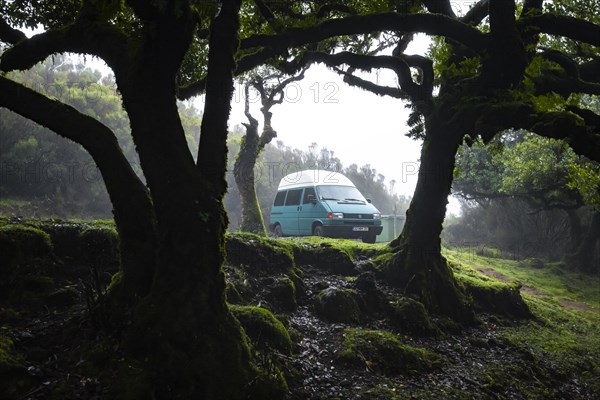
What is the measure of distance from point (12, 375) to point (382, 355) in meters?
4.30

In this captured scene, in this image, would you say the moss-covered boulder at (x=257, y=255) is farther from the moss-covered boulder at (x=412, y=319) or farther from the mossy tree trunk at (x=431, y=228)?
the mossy tree trunk at (x=431, y=228)

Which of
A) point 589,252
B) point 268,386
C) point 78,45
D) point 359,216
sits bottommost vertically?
point 268,386

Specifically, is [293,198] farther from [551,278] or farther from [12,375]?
[12,375]

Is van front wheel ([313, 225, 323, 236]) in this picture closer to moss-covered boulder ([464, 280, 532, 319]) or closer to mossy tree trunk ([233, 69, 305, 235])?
mossy tree trunk ([233, 69, 305, 235])

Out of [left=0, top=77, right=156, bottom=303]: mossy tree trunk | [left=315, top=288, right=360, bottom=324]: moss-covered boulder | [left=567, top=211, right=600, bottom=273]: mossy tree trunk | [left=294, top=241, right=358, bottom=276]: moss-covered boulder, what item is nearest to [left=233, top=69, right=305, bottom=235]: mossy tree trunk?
[left=294, top=241, right=358, bottom=276]: moss-covered boulder

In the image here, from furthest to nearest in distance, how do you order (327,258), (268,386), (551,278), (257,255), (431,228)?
(551,278) < (327,258) < (431,228) < (257,255) < (268,386)

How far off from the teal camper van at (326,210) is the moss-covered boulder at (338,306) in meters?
6.57

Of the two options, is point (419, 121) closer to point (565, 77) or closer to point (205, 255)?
point (565, 77)

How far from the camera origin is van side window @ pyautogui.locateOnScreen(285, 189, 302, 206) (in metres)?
15.2

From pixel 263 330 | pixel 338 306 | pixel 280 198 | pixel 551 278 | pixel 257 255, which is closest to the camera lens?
pixel 263 330

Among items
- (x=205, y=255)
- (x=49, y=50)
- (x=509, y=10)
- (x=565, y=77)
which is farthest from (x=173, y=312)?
(x=565, y=77)

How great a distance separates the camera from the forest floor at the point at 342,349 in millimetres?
3754

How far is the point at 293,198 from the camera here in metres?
15.7

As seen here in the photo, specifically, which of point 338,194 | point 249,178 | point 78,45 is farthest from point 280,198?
point 78,45
